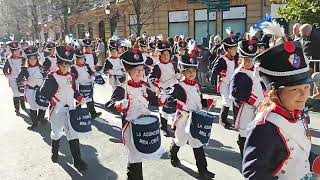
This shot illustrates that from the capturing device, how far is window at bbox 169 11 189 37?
93.1 feet

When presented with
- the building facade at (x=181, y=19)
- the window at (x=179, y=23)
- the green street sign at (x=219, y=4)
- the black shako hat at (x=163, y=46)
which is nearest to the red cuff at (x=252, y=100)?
the black shako hat at (x=163, y=46)

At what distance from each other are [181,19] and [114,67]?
16627mm

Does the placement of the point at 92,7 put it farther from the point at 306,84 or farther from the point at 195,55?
the point at 306,84

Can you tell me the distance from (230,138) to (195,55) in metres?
2.42

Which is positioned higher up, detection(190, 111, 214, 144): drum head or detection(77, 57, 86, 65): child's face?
detection(77, 57, 86, 65): child's face

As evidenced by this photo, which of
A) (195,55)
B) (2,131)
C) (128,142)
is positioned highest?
(195,55)

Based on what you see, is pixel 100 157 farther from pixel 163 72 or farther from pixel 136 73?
pixel 163 72

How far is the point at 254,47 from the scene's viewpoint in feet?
24.0

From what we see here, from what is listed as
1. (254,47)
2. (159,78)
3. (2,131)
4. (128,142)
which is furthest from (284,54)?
(2,131)

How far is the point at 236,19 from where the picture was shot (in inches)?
1006

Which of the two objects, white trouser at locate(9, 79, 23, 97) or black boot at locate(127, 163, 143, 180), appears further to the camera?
white trouser at locate(9, 79, 23, 97)

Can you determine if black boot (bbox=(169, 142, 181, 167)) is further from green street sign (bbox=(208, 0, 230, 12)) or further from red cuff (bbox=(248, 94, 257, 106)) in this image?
green street sign (bbox=(208, 0, 230, 12))

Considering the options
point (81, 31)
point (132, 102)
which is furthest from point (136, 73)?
point (81, 31)

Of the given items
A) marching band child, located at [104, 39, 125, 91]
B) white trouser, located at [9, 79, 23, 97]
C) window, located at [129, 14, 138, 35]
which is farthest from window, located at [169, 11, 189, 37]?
white trouser, located at [9, 79, 23, 97]
